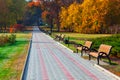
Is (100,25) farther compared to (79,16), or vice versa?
(79,16)

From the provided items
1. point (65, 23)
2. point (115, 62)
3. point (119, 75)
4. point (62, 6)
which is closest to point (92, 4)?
point (65, 23)

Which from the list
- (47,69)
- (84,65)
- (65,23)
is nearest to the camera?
(47,69)

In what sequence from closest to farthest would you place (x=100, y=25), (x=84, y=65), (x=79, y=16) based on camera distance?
1. (x=84, y=65)
2. (x=100, y=25)
3. (x=79, y=16)

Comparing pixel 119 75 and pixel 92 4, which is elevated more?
pixel 92 4

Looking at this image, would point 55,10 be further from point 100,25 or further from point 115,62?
point 115,62

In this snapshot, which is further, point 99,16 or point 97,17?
point 99,16

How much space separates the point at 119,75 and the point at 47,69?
4017 millimetres

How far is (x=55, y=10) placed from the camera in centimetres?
10212

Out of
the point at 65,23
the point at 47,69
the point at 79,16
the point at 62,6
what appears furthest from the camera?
the point at 62,6

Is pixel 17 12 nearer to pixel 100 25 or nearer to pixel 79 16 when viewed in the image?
pixel 79 16

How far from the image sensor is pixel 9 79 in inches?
542

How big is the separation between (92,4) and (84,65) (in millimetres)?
58726

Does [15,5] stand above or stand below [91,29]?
above

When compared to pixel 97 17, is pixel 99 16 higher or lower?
higher
